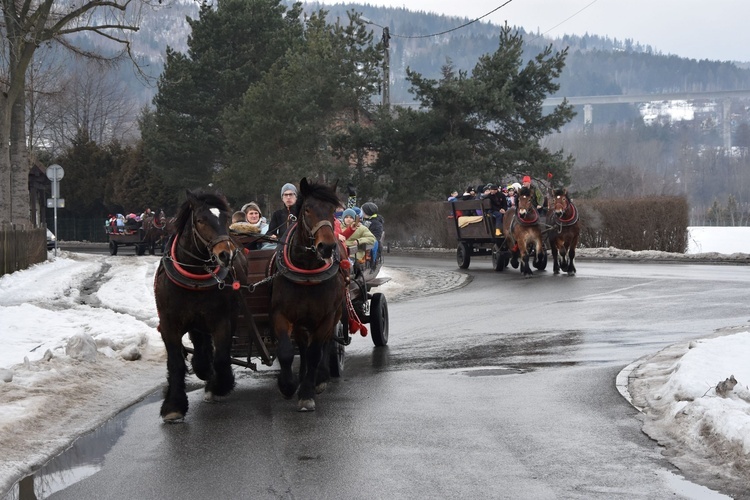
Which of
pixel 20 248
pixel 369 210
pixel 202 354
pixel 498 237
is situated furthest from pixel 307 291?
pixel 20 248

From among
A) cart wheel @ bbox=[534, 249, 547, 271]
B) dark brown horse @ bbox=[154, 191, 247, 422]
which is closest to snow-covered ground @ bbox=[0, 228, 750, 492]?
dark brown horse @ bbox=[154, 191, 247, 422]

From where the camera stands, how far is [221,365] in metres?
9.15

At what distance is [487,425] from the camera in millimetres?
8133

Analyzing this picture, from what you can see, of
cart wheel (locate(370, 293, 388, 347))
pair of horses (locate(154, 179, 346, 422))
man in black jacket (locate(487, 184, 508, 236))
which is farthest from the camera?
man in black jacket (locate(487, 184, 508, 236))

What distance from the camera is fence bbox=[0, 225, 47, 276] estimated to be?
89.0 ft

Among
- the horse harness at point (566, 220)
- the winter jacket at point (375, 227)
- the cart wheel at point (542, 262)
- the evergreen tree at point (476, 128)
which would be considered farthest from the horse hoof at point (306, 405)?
the evergreen tree at point (476, 128)

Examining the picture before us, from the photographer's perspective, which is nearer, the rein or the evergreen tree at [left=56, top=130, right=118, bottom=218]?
the rein

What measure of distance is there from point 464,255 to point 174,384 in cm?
2058

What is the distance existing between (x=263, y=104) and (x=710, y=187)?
7611 cm

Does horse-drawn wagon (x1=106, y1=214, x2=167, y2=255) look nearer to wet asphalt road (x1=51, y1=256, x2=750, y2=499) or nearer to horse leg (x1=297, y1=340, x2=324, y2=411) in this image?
wet asphalt road (x1=51, y1=256, x2=750, y2=499)

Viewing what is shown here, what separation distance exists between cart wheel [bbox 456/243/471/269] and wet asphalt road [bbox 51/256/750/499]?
13.7 meters

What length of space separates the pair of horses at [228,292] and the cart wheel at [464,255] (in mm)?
19579

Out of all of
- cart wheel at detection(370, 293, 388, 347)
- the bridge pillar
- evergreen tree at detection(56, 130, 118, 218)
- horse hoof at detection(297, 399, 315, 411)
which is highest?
the bridge pillar

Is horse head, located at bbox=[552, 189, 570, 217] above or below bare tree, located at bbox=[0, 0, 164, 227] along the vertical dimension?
below
